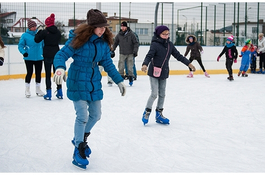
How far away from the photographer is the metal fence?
1180 cm

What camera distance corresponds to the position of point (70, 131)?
15.7 feet

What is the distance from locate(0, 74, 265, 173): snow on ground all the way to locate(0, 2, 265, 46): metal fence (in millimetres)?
4784

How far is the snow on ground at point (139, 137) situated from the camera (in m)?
3.49

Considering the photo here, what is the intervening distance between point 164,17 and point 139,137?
1017 centimetres

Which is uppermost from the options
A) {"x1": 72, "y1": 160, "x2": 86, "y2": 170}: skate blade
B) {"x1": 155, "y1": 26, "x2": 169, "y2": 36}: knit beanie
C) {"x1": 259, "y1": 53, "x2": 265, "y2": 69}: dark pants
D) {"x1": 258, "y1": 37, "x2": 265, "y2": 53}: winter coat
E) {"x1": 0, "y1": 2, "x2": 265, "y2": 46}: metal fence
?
{"x1": 0, "y1": 2, "x2": 265, "y2": 46}: metal fence

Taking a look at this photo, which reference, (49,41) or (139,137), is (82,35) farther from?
(49,41)

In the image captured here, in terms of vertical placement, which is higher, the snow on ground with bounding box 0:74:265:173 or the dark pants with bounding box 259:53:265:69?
the dark pants with bounding box 259:53:265:69

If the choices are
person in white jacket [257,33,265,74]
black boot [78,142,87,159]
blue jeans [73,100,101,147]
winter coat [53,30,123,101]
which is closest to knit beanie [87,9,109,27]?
winter coat [53,30,123,101]

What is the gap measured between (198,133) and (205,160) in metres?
1.14

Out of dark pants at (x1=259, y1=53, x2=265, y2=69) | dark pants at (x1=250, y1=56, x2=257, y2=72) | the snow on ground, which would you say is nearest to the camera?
the snow on ground

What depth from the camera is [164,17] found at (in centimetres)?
1418

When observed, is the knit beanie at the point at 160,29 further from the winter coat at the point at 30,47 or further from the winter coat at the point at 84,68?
the winter coat at the point at 30,47

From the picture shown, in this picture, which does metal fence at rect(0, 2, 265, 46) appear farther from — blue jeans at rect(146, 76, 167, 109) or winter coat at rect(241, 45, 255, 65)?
blue jeans at rect(146, 76, 167, 109)

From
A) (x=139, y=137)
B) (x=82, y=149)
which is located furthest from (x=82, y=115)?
(x=139, y=137)
